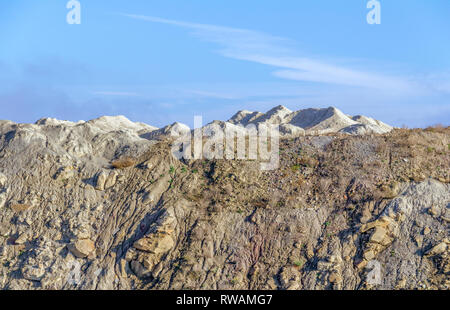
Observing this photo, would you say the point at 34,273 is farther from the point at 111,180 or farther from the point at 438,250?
the point at 438,250

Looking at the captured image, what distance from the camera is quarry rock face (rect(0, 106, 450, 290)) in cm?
1966

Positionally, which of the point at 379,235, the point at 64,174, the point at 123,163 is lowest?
the point at 379,235

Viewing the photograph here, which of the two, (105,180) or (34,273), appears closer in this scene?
(34,273)

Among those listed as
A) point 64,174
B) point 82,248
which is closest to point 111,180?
point 64,174

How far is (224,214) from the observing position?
21750mm

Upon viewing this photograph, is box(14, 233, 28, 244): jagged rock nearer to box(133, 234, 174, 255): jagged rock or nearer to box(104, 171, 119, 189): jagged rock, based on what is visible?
box(104, 171, 119, 189): jagged rock

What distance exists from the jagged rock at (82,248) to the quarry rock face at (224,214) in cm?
6

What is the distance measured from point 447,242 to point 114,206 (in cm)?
1435

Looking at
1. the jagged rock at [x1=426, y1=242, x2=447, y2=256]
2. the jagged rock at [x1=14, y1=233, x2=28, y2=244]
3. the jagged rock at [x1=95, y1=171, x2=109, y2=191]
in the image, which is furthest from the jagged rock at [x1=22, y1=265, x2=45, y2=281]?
the jagged rock at [x1=426, y1=242, x2=447, y2=256]

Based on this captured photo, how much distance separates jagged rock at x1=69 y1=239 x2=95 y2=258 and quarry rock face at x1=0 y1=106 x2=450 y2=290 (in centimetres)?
6

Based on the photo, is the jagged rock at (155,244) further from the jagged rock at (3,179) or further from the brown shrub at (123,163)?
the jagged rock at (3,179)

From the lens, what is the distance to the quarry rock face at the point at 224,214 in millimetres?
19656

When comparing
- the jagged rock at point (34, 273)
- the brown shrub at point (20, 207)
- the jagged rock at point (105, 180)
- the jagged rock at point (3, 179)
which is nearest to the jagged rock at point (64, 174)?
the jagged rock at point (105, 180)

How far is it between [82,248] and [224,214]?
20.5 ft
